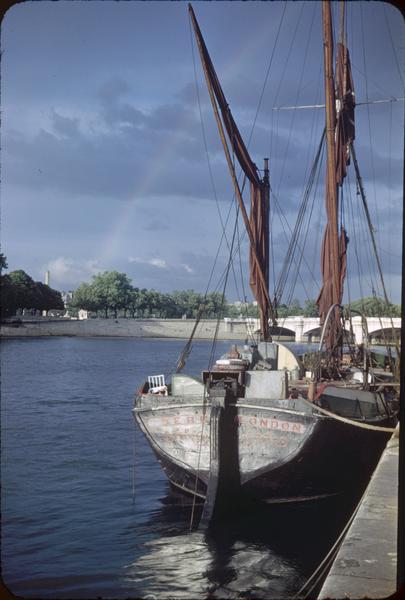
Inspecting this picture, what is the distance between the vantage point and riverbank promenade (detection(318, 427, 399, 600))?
6996 millimetres

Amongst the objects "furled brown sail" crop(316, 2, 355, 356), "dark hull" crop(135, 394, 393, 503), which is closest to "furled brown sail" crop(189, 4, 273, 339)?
"furled brown sail" crop(316, 2, 355, 356)

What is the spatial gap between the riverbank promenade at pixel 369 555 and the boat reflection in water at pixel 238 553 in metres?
3.06

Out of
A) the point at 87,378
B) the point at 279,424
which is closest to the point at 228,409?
the point at 279,424

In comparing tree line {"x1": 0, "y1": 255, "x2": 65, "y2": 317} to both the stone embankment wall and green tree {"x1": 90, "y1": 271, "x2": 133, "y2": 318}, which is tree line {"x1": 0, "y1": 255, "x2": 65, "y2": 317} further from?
green tree {"x1": 90, "y1": 271, "x2": 133, "y2": 318}

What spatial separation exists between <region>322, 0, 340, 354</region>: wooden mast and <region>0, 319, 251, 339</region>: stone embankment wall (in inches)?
3722

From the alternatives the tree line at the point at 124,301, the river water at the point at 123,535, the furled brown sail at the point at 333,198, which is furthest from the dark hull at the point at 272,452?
the tree line at the point at 124,301

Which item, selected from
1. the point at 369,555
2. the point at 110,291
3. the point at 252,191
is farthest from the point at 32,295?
the point at 369,555

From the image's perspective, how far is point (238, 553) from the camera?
1366 centimetres

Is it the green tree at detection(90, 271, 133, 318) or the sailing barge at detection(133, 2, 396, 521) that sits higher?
the green tree at detection(90, 271, 133, 318)

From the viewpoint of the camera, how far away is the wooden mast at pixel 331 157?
23.0 meters

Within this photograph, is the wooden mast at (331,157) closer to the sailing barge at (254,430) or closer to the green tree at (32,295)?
the sailing barge at (254,430)

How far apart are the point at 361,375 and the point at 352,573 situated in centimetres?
1405

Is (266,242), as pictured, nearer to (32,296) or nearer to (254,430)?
(254,430)

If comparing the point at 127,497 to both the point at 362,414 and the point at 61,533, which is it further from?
the point at 362,414
